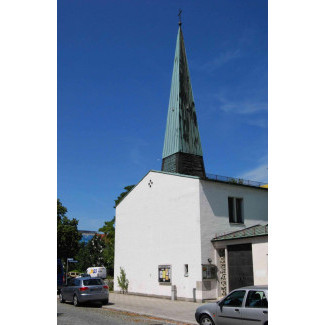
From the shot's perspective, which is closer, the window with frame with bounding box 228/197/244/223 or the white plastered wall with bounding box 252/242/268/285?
the white plastered wall with bounding box 252/242/268/285

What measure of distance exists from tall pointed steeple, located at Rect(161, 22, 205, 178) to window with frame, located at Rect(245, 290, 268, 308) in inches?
651

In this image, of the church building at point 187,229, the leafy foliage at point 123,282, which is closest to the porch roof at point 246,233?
the church building at point 187,229

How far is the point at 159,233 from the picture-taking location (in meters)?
22.4

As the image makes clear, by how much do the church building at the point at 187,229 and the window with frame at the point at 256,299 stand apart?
8.50 metres

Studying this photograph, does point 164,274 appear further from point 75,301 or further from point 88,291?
point 75,301

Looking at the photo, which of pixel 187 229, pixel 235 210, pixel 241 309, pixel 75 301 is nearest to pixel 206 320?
pixel 241 309

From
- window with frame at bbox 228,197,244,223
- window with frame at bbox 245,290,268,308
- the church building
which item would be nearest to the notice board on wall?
the church building

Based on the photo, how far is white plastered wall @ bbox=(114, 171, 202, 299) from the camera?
19703 millimetres

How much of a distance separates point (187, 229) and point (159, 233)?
9.35 feet

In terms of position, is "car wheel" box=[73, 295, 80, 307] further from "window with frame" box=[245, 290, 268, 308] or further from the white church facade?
"window with frame" box=[245, 290, 268, 308]
